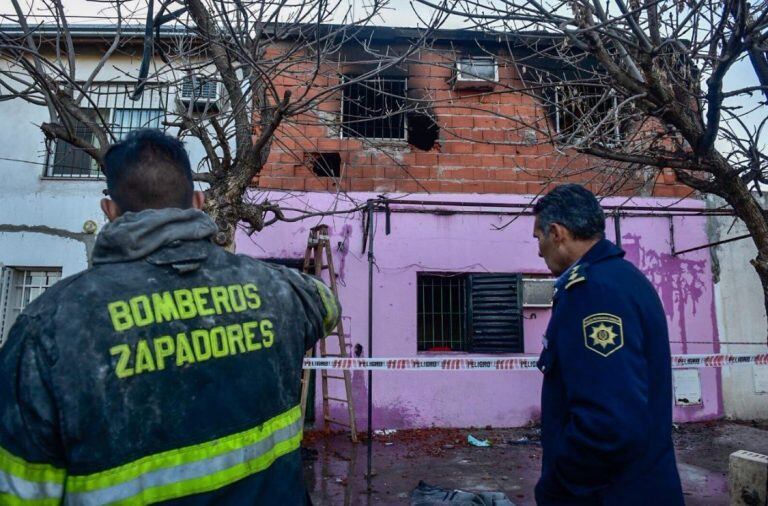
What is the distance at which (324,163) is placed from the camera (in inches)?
295

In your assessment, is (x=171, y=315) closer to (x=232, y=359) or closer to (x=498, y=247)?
(x=232, y=359)

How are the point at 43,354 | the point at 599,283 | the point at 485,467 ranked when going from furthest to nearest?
the point at 485,467
the point at 599,283
the point at 43,354

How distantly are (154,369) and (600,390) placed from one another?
1.23 metres

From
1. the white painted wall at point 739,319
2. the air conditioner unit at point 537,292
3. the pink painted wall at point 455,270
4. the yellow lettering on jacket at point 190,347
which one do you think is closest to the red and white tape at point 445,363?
the pink painted wall at point 455,270

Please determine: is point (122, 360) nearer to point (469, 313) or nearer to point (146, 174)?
point (146, 174)

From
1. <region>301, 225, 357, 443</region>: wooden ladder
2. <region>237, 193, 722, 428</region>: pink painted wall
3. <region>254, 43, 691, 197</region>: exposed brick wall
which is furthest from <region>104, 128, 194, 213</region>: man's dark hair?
<region>254, 43, 691, 197</region>: exposed brick wall

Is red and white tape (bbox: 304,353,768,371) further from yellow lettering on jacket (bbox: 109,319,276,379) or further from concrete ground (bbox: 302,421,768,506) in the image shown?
yellow lettering on jacket (bbox: 109,319,276,379)

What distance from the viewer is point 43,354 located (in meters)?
1.01

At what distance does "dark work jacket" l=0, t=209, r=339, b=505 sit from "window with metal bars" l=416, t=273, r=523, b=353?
19.9ft

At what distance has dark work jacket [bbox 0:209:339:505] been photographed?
999 mm

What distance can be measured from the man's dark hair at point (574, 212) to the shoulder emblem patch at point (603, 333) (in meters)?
0.38

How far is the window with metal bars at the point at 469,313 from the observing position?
280 inches

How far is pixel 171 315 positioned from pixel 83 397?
23 centimetres

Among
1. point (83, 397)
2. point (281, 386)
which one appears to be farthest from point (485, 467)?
Result: point (83, 397)
